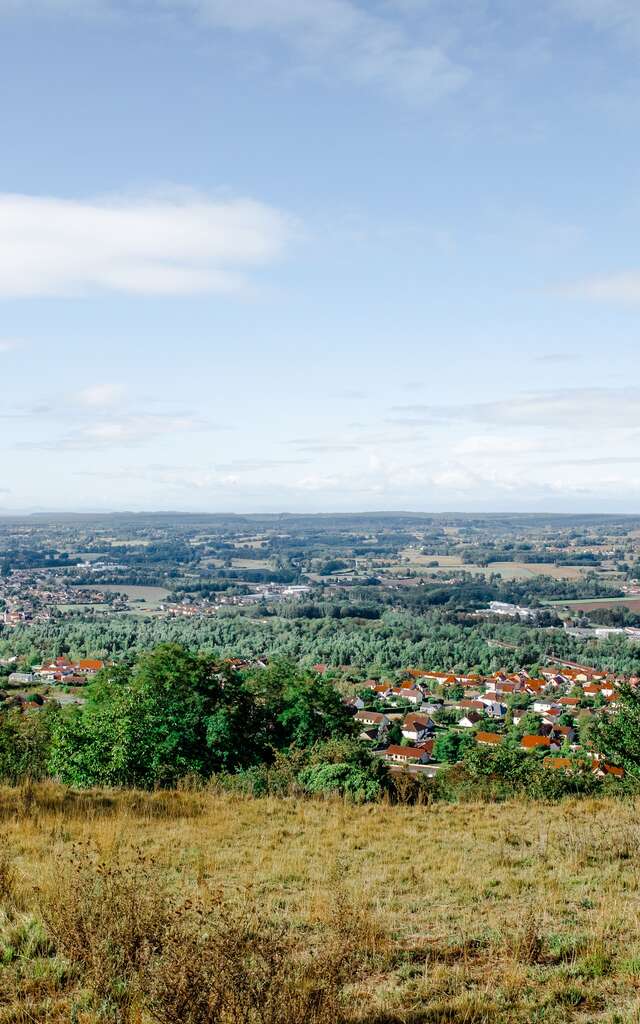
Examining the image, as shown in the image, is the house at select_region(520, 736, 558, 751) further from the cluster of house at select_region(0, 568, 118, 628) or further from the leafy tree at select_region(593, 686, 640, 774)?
the cluster of house at select_region(0, 568, 118, 628)

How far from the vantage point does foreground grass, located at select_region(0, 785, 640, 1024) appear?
377cm

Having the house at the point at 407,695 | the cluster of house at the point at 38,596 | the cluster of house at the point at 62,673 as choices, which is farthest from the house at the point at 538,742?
the cluster of house at the point at 38,596

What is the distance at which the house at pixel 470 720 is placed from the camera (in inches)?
1753

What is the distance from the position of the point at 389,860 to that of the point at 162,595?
10567 cm

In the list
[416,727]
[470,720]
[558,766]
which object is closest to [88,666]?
[416,727]

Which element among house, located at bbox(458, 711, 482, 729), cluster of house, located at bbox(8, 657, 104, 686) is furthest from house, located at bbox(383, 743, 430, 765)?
cluster of house, located at bbox(8, 657, 104, 686)

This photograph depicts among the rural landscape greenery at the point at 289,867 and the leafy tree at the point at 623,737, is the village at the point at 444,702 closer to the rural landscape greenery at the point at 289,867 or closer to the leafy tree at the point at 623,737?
the rural landscape greenery at the point at 289,867

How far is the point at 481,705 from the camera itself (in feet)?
161

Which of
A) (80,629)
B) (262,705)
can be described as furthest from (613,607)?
(262,705)

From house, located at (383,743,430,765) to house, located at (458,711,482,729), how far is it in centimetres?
849

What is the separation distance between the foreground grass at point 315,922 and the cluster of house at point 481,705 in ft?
88.4

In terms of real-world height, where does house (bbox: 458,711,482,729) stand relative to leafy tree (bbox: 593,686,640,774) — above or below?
below

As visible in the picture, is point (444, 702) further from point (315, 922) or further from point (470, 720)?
point (315, 922)

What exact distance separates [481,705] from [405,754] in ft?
52.5
